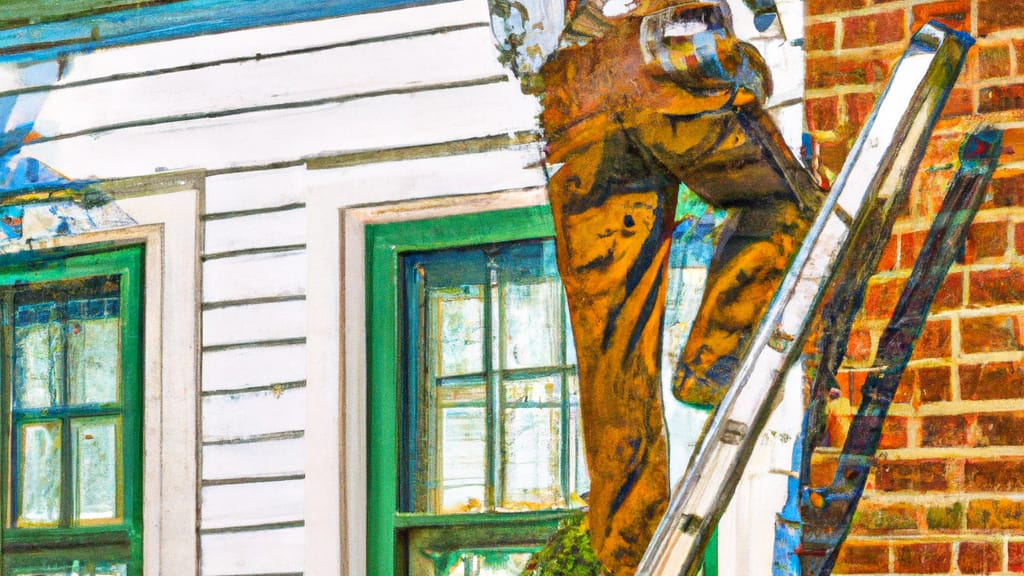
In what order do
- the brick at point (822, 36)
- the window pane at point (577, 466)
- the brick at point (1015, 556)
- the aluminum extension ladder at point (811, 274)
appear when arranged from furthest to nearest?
1. the window pane at point (577, 466)
2. the brick at point (822, 36)
3. the brick at point (1015, 556)
4. the aluminum extension ladder at point (811, 274)

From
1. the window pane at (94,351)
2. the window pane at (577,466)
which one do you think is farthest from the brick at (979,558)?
the window pane at (94,351)

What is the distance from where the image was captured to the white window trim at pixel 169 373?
11.1ft

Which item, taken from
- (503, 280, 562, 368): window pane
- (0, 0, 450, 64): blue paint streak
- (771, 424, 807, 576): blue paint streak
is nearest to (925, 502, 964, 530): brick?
(771, 424, 807, 576): blue paint streak

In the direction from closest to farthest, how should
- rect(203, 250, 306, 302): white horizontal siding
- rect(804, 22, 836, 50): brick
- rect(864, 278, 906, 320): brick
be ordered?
rect(864, 278, 906, 320): brick < rect(804, 22, 836, 50): brick < rect(203, 250, 306, 302): white horizontal siding

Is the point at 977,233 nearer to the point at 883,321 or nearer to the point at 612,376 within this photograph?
the point at 883,321

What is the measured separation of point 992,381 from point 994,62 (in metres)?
0.63

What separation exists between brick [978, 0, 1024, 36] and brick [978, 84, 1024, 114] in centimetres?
12

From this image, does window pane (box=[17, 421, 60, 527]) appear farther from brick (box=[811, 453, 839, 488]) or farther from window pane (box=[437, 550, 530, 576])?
brick (box=[811, 453, 839, 488])

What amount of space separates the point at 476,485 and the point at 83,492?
1049 millimetres

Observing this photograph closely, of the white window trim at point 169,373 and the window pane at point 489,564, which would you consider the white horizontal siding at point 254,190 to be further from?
the window pane at point 489,564

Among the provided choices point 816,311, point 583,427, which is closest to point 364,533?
point 583,427

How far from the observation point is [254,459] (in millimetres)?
3316

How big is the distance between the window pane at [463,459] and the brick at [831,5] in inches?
43.9

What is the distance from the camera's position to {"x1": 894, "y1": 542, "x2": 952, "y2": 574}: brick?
272 centimetres
